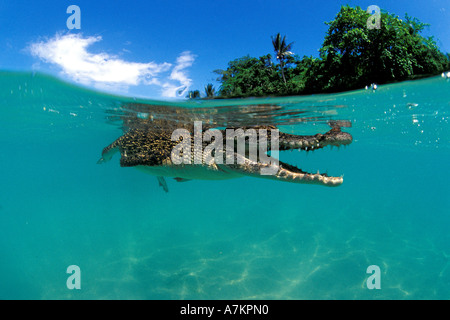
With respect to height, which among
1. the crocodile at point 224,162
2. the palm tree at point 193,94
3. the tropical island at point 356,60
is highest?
the tropical island at point 356,60

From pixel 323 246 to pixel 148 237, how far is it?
6.87 meters

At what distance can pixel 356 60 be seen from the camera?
9.00 m

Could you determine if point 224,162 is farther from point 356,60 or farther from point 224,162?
point 356,60

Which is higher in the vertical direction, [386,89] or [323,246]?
[386,89]

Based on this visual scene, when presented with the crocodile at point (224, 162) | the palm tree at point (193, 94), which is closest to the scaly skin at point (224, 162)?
the crocodile at point (224, 162)

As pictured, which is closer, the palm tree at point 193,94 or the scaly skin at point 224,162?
the scaly skin at point 224,162

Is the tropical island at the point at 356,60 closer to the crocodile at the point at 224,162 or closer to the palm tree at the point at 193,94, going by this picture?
the palm tree at the point at 193,94

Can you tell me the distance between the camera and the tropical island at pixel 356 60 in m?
6.70

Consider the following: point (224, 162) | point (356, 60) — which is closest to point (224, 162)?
point (224, 162)

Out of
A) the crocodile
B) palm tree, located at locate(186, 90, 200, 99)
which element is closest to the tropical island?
palm tree, located at locate(186, 90, 200, 99)

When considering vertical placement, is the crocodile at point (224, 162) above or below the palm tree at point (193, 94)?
below

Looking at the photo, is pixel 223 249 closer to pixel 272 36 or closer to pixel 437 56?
pixel 272 36

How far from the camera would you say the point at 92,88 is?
24.2 ft
